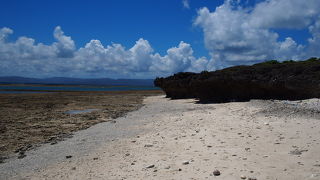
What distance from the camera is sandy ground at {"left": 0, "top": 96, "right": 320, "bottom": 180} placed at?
762 cm

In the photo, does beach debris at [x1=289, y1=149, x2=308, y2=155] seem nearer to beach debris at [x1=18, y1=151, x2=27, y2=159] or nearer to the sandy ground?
the sandy ground

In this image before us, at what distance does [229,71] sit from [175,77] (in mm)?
12179

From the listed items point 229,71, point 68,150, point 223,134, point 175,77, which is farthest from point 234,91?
point 68,150

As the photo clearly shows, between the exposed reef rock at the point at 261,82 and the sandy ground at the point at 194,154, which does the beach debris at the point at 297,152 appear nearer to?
the sandy ground at the point at 194,154

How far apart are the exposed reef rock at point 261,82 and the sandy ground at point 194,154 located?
330 inches

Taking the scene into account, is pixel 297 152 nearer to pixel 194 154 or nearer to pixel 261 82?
pixel 194 154

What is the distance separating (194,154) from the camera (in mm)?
9516

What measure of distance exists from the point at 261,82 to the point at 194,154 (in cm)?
1883

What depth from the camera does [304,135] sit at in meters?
10.7

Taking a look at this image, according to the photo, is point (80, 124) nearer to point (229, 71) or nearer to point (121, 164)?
point (121, 164)

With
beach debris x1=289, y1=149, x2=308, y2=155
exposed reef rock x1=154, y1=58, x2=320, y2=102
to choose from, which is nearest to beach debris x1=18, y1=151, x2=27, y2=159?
beach debris x1=289, y1=149, x2=308, y2=155

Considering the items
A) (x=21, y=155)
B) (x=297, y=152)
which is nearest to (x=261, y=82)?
(x=297, y=152)

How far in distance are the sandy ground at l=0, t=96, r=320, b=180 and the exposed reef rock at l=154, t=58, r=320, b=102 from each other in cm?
839

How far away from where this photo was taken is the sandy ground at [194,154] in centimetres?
762
